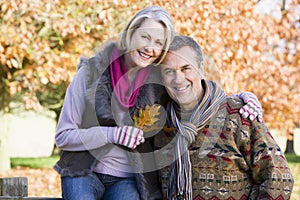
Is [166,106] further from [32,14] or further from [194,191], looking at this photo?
[32,14]

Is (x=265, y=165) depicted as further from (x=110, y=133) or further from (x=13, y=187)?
(x=13, y=187)

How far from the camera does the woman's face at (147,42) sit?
A: 2.57 metres

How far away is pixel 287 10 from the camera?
751cm

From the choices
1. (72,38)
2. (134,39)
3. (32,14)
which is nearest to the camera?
(134,39)

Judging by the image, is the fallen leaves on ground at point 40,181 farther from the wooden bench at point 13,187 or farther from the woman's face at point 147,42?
the woman's face at point 147,42

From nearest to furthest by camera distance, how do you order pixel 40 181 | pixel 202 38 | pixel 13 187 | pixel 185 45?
pixel 185 45
pixel 13 187
pixel 202 38
pixel 40 181

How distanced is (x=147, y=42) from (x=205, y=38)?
3.94m

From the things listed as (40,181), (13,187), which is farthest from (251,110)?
(40,181)

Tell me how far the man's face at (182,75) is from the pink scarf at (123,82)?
0.38 feet

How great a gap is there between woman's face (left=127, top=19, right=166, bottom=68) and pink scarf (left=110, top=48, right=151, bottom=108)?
7cm

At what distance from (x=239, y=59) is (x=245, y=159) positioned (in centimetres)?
420

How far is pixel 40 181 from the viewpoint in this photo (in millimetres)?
9750

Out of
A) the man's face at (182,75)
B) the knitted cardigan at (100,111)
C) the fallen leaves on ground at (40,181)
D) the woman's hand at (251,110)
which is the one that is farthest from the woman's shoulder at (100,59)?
the fallen leaves on ground at (40,181)

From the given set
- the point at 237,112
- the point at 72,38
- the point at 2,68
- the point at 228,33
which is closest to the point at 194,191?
the point at 237,112
